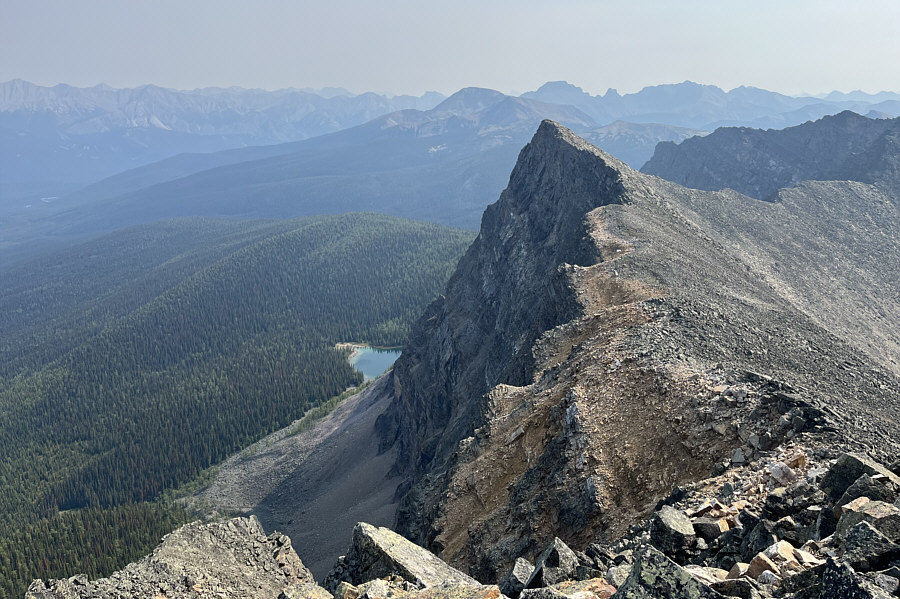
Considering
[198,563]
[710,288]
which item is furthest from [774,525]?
[710,288]

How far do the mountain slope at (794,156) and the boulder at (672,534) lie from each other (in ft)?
391

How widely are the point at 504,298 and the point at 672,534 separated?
65739 mm

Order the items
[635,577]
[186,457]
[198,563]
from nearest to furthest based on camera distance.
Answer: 1. [635,577]
2. [198,563]
3. [186,457]

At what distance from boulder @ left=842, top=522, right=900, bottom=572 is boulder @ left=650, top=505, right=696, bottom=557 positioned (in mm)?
4953

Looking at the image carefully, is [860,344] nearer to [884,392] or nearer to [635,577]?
[884,392]

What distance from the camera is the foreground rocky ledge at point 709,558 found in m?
13.3

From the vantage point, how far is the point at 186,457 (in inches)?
6083

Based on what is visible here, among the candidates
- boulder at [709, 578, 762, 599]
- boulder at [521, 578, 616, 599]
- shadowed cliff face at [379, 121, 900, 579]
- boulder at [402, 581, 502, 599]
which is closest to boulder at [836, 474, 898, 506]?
boulder at [709, 578, 762, 599]

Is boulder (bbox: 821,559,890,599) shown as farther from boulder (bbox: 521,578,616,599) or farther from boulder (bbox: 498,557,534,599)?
boulder (bbox: 498,557,534,599)

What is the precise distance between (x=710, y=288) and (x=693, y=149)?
161 m

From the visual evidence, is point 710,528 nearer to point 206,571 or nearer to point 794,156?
point 206,571

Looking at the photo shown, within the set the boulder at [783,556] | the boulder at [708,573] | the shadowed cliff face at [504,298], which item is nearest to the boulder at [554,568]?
the boulder at [708,573]

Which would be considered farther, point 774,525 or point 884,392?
point 884,392

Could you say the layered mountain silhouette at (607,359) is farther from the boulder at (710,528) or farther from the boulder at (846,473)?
the boulder at (710,528)
